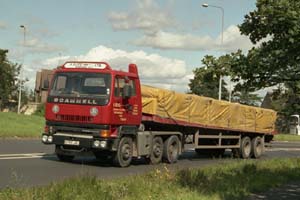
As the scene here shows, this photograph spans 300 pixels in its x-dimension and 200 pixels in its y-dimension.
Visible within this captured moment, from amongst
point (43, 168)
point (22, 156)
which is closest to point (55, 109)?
point (22, 156)

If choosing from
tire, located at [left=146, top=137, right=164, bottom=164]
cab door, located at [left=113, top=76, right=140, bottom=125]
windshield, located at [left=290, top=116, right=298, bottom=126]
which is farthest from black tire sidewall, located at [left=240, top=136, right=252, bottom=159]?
windshield, located at [left=290, top=116, right=298, bottom=126]

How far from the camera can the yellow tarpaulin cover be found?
19891 millimetres

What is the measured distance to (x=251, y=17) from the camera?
9.66 metres

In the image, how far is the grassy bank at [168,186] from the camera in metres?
9.77

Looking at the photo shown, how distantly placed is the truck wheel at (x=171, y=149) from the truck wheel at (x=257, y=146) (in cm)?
708

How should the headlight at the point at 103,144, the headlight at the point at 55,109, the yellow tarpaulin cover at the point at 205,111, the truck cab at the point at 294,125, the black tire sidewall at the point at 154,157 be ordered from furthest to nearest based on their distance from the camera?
the truck cab at the point at 294,125 < the yellow tarpaulin cover at the point at 205,111 < the black tire sidewall at the point at 154,157 < the headlight at the point at 55,109 < the headlight at the point at 103,144

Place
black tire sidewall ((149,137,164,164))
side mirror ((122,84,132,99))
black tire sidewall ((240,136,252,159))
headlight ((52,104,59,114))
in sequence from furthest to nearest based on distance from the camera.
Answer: black tire sidewall ((240,136,252,159)) → black tire sidewall ((149,137,164,164)) → headlight ((52,104,59,114)) → side mirror ((122,84,132,99))

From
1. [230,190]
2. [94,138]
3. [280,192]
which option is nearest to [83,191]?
[230,190]

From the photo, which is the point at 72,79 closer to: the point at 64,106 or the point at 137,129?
the point at 64,106

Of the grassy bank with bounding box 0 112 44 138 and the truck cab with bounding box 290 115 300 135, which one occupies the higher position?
the truck cab with bounding box 290 115 300 135

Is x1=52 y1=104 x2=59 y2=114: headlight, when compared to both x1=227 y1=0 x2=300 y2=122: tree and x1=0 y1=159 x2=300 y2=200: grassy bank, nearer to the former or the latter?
x1=0 y1=159 x2=300 y2=200: grassy bank

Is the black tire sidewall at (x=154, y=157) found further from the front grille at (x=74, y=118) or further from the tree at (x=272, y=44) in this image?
the tree at (x=272, y=44)

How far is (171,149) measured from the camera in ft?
68.2

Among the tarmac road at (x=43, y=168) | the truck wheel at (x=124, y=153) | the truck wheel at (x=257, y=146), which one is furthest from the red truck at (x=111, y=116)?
the truck wheel at (x=257, y=146)
